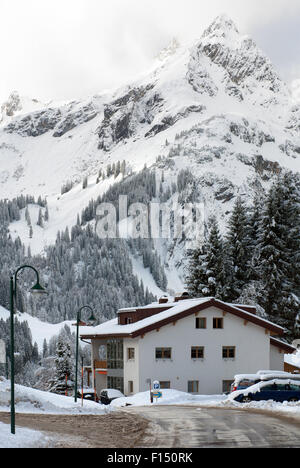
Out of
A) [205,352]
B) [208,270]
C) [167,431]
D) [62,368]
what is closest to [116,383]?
[205,352]

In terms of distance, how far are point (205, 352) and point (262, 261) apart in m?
12.3

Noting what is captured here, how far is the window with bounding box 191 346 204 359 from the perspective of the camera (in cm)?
6088

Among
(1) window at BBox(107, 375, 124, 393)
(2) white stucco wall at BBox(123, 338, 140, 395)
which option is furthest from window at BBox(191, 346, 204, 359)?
(1) window at BBox(107, 375, 124, 393)

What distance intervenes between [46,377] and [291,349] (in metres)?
61.2

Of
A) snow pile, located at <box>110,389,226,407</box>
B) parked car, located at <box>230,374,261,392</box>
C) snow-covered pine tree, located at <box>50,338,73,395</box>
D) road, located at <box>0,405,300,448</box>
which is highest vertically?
road, located at <box>0,405,300,448</box>

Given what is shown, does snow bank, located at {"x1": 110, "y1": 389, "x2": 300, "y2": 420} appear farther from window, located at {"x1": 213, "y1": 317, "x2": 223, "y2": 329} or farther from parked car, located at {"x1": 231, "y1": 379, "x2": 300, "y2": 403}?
window, located at {"x1": 213, "y1": 317, "x2": 223, "y2": 329}

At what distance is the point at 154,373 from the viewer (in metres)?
59.4

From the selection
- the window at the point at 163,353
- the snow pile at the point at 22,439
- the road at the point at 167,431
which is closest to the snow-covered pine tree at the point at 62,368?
the window at the point at 163,353

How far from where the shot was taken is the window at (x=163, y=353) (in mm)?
60031

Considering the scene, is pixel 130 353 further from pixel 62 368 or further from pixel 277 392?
pixel 277 392
